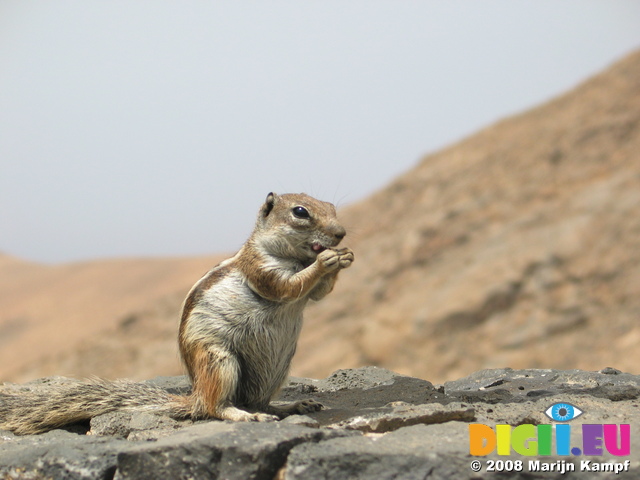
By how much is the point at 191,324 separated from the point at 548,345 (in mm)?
14271

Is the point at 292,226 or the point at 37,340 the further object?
the point at 37,340

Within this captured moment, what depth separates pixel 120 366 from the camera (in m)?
25.1

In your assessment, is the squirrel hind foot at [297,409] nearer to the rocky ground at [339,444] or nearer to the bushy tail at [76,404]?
the rocky ground at [339,444]

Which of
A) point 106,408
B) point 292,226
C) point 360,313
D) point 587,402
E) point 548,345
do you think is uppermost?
point 360,313

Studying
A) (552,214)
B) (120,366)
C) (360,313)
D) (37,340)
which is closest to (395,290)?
(360,313)

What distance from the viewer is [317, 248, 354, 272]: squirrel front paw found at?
5473mm

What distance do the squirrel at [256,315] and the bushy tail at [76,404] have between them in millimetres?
12

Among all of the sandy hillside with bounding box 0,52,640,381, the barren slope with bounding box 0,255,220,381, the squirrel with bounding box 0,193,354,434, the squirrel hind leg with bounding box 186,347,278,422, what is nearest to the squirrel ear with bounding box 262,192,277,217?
the squirrel with bounding box 0,193,354,434

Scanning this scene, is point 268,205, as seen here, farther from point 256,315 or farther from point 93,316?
point 93,316

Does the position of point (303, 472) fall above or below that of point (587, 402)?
below

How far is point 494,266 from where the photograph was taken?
20.2 meters

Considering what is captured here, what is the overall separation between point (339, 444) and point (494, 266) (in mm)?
16017

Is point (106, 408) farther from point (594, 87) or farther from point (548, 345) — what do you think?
point (594, 87)

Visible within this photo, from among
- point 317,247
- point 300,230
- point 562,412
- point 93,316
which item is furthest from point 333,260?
point 93,316
